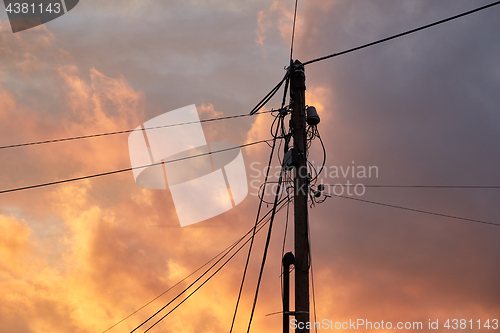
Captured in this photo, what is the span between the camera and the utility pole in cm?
852

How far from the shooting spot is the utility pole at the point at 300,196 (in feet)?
27.9

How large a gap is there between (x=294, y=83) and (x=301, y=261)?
4961 millimetres

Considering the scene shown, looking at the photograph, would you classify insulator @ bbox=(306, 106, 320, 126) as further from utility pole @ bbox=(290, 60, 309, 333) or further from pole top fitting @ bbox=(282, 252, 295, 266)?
pole top fitting @ bbox=(282, 252, 295, 266)

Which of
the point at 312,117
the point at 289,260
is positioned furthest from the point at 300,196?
the point at 312,117

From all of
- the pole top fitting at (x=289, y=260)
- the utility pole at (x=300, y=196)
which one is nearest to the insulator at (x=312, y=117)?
the utility pole at (x=300, y=196)

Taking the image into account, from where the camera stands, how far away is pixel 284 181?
10.9 m

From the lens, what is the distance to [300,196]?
9383mm

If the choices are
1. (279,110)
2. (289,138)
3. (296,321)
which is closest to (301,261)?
(296,321)

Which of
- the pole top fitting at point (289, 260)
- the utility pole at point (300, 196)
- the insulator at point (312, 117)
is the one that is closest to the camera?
the utility pole at point (300, 196)

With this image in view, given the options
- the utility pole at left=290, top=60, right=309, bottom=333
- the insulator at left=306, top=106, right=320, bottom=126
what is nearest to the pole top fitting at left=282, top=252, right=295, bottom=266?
the utility pole at left=290, top=60, right=309, bottom=333

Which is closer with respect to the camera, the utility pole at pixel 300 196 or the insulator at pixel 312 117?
→ the utility pole at pixel 300 196

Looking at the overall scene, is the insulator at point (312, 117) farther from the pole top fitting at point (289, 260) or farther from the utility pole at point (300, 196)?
the pole top fitting at point (289, 260)

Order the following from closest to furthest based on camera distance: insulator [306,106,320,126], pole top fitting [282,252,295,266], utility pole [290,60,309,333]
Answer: utility pole [290,60,309,333]
pole top fitting [282,252,295,266]
insulator [306,106,320,126]

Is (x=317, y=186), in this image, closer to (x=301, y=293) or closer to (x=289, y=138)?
(x=289, y=138)
